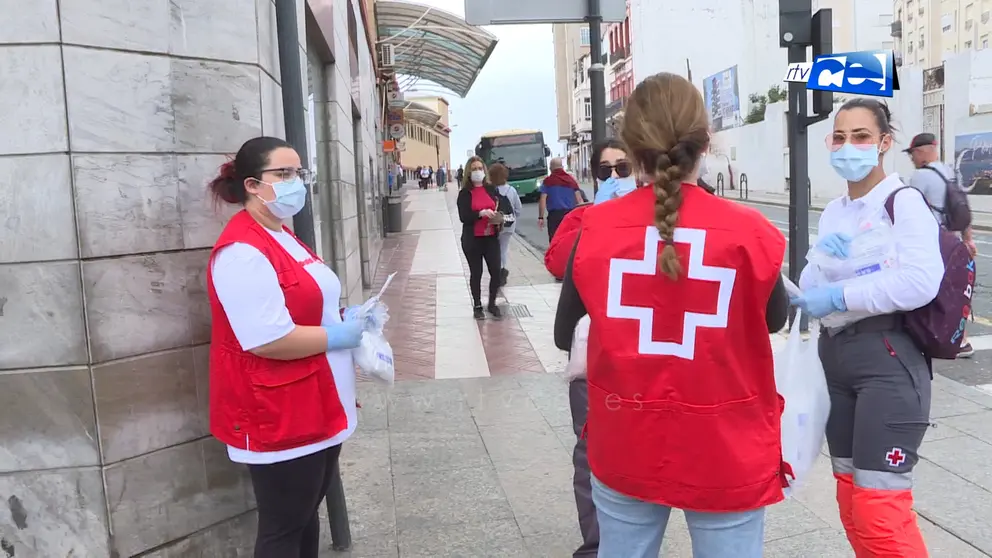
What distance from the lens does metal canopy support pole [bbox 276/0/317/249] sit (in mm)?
3459

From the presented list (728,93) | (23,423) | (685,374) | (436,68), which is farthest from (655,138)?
(728,93)

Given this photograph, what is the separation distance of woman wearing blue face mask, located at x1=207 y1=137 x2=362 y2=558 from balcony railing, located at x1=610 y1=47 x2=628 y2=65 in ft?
210

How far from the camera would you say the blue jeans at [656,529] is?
1.93 meters

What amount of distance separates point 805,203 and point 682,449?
5944 millimetres

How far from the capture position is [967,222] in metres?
4.94

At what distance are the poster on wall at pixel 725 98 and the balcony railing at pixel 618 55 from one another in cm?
1441

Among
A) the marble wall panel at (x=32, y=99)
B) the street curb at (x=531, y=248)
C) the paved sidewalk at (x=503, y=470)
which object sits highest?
the marble wall panel at (x=32, y=99)

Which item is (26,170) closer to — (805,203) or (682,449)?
(682,449)

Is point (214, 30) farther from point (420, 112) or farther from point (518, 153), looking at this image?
point (420, 112)

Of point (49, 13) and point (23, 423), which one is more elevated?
point (49, 13)

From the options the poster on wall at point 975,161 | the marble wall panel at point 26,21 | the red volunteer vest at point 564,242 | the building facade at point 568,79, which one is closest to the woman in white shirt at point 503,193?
the red volunteer vest at point 564,242

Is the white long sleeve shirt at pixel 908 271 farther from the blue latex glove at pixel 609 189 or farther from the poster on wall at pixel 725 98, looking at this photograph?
the poster on wall at pixel 725 98

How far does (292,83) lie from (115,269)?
3.76 feet

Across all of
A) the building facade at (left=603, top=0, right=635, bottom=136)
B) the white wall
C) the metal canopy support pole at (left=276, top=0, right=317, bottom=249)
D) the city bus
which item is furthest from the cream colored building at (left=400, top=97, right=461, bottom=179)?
the metal canopy support pole at (left=276, top=0, right=317, bottom=249)
